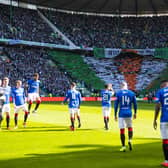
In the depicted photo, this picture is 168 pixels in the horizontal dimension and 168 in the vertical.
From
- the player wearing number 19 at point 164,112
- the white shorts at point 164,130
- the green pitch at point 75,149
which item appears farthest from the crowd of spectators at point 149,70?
the white shorts at point 164,130

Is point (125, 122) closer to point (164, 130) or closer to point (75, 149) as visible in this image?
point (75, 149)

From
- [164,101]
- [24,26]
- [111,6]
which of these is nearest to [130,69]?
[111,6]

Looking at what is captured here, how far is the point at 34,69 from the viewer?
198ft

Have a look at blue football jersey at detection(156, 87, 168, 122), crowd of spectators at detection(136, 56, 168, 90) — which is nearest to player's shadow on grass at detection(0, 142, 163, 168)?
blue football jersey at detection(156, 87, 168, 122)

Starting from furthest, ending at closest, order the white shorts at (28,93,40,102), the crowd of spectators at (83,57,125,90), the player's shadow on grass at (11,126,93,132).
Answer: the crowd of spectators at (83,57,125,90)
the white shorts at (28,93,40,102)
the player's shadow on grass at (11,126,93,132)

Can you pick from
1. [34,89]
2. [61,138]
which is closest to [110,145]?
[61,138]

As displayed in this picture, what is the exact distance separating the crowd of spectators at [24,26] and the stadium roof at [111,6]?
318cm

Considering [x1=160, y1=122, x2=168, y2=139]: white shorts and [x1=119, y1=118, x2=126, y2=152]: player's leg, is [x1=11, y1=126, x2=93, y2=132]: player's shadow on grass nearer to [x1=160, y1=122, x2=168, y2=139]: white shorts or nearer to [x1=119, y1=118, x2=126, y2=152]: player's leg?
[x1=119, y1=118, x2=126, y2=152]: player's leg

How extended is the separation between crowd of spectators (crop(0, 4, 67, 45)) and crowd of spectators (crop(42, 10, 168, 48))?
3618mm

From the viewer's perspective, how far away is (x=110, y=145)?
14039 mm

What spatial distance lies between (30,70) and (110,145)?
154 feet

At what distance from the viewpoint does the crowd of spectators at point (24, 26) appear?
62.5 meters

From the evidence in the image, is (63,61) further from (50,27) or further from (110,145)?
(110,145)

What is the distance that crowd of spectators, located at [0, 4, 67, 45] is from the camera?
6250 centimetres
